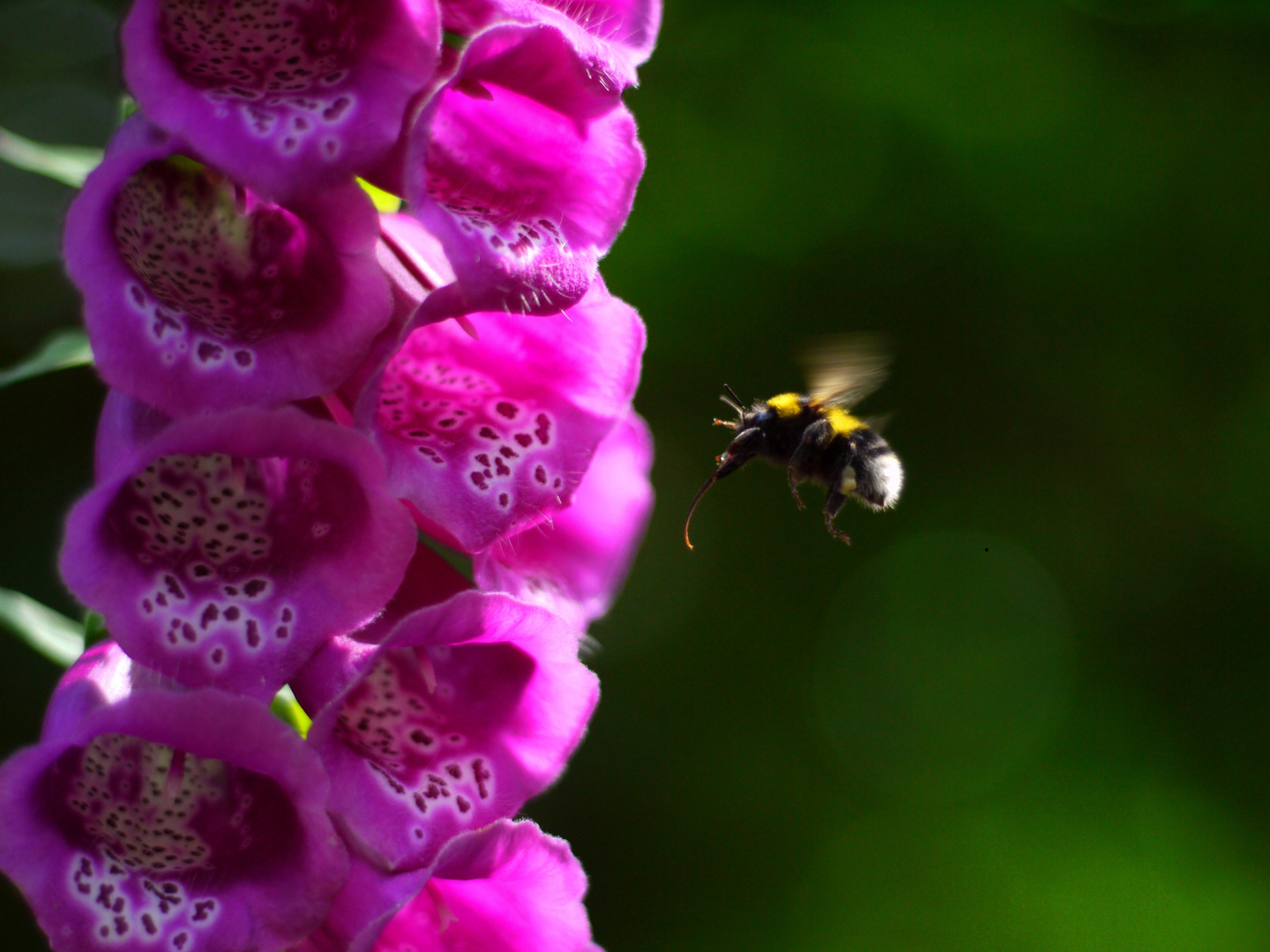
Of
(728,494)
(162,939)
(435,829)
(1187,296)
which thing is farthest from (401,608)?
(1187,296)

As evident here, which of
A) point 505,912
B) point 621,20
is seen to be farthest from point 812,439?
point 505,912

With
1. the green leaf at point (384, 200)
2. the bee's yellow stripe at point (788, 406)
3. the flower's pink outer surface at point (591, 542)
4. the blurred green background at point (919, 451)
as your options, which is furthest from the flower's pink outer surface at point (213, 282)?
the blurred green background at point (919, 451)

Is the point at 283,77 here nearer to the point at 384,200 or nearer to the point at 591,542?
the point at 384,200

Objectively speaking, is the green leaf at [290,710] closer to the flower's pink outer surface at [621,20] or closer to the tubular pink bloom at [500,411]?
the tubular pink bloom at [500,411]

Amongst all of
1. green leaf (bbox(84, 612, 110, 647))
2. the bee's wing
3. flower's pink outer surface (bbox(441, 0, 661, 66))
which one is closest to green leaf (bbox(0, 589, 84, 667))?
green leaf (bbox(84, 612, 110, 647))

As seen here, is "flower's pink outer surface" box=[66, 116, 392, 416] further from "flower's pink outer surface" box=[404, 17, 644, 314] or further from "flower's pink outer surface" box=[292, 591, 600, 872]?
"flower's pink outer surface" box=[292, 591, 600, 872]

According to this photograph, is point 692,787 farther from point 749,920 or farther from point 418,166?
A: point 418,166
